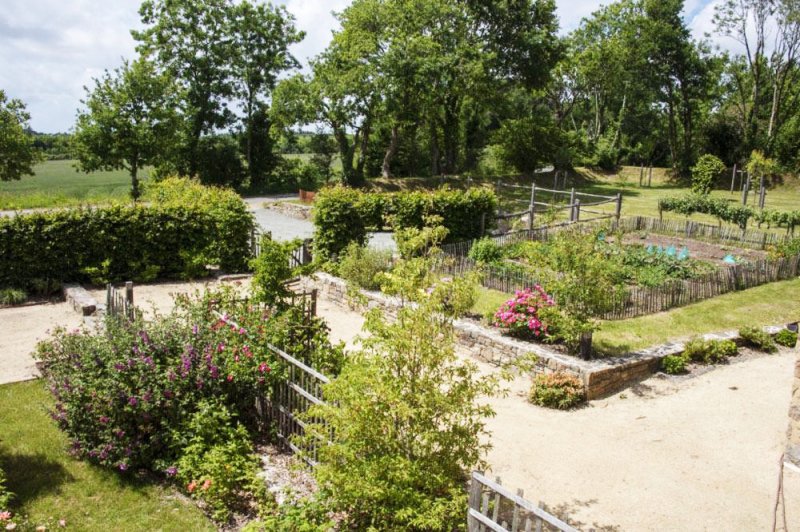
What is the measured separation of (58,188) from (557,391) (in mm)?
38640

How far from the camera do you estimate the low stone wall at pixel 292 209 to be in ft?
92.5

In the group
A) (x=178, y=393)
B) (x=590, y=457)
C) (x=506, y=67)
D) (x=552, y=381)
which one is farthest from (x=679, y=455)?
(x=506, y=67)

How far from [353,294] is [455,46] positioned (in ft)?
92.9

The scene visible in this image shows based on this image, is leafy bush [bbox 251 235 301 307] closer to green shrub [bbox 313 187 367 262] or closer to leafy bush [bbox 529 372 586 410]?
leafy bush [bbox 529 372 586 410]

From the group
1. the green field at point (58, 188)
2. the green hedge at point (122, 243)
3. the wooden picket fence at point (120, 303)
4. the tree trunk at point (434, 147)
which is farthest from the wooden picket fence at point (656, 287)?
Answer: the tree trunk at point (434, 147)

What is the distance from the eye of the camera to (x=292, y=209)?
2931 centimetres

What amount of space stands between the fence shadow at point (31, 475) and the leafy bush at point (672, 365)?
9.85 meters

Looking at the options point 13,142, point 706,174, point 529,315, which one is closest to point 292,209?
point 13,142

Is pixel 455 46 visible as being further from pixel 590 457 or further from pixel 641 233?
pixel 590 457

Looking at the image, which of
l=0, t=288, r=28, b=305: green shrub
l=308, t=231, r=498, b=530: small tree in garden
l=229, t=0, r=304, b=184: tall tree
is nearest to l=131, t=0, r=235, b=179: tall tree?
Answer: l=229, t=0, r=304, b=184: tall tree

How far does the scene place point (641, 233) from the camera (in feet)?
74.3

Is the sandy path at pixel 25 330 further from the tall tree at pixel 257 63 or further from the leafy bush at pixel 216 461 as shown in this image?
the tall tree at pixel 257 63

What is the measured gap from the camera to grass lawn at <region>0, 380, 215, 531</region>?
236 inches

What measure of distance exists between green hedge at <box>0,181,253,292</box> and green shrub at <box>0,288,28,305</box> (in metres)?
0.50
